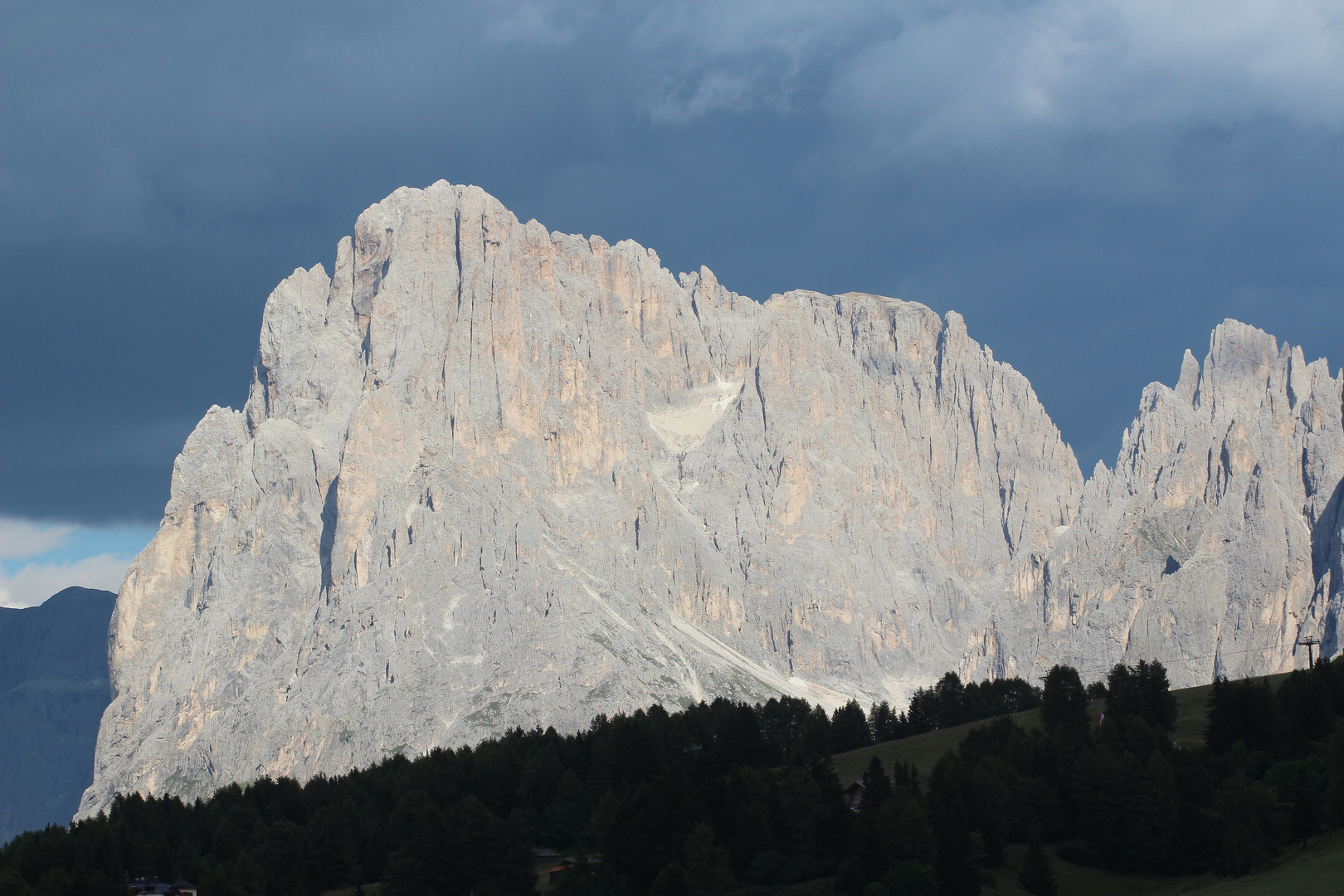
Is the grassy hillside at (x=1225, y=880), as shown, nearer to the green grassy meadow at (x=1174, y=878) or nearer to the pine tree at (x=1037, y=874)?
the green grassy meadow at (x=1174, y=878)

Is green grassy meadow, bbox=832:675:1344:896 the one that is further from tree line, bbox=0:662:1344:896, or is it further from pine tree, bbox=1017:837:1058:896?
tree line, bbox=0:662:1344:896

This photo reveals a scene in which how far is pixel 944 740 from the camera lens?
15988 centimetres

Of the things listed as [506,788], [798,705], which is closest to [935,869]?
[506,788]

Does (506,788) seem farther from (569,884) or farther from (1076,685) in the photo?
(1076,685)

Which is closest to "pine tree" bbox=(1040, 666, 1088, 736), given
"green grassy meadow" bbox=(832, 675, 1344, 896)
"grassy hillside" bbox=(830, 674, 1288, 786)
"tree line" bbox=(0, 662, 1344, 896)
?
"tree line" bbox=(0, 662, 1344, 896)

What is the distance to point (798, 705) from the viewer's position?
198750 millimetres

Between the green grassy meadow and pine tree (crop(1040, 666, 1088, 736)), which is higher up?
pine tree (crop(1040, 666, 1088, 736))

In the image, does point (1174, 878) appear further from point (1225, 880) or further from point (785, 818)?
point (785, 818)

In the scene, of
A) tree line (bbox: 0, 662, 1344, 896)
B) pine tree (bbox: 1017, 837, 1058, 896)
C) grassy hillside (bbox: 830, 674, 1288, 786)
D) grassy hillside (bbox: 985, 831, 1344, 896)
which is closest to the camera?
grassy hillside (bbox: 985, 831, 1344, 896)

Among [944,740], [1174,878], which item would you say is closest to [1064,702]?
[944,740]

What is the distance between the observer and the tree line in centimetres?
10500

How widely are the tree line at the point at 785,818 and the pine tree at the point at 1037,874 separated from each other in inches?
5.4

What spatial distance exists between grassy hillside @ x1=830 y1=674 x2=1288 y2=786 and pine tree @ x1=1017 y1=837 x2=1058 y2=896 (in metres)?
28.4

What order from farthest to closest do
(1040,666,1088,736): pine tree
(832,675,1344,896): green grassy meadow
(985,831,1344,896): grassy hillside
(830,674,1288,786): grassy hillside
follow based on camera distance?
(1040,666,1088,736): pine tree < (830,674,1288,786): grassy hillside < (832,675,1344,896): green grassy meadow < (985,831,1344,896): grassy hillside
